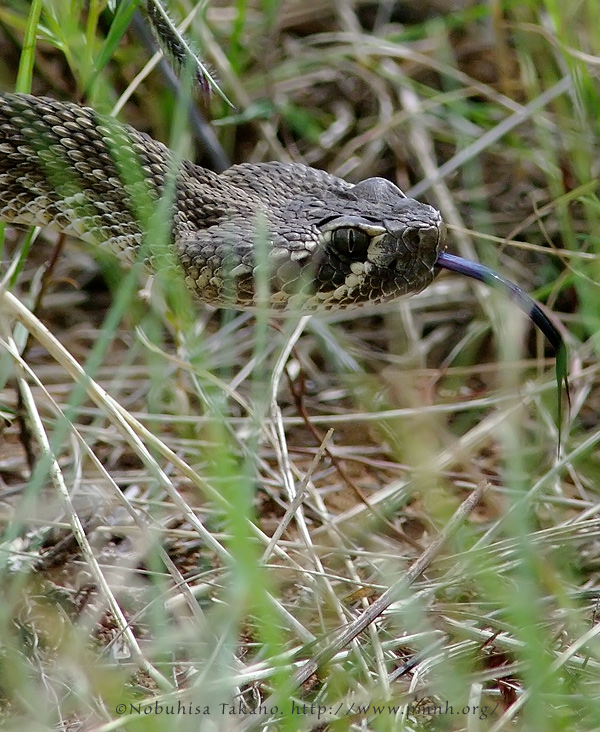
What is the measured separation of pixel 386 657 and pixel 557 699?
0.46 meters

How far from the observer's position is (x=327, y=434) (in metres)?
2.57

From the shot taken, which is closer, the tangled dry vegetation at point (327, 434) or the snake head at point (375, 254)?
the tangled dry vegetation at point (327, 434)

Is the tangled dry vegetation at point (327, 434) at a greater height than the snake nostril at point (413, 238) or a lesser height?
lesser

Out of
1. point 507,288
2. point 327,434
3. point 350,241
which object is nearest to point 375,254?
point 350,241

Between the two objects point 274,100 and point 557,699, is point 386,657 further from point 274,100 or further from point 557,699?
point 274,100

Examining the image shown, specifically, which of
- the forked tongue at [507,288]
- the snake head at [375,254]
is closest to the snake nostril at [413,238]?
the snake head at [375,254]

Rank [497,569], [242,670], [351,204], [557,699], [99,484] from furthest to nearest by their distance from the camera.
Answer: [99,484] → [351,204] → [497,569] → [242,670] → [557,699]

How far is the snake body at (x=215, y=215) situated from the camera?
2758 mm

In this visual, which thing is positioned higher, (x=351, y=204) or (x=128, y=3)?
(x=128, y=3)

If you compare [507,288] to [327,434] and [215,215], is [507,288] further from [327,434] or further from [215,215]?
[215,215]

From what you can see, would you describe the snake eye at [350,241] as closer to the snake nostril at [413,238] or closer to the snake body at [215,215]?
the snake body at [215,215]

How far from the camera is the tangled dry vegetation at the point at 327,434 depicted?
2.31 metres

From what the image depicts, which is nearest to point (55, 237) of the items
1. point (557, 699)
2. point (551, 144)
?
point (551, 144)

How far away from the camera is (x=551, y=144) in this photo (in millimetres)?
4141
